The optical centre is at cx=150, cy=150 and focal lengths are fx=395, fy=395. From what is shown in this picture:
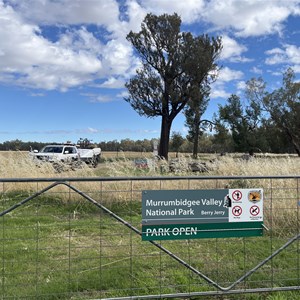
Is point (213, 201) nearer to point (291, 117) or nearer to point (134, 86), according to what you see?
point (134, 86)

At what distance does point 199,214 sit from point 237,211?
1.47 ft

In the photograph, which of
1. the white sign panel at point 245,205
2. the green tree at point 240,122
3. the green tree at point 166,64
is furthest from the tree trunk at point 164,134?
the white sign panel at point 245,205

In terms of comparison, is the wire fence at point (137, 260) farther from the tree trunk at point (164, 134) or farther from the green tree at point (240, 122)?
the green tree at point (240, 122)

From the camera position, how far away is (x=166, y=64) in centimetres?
3700

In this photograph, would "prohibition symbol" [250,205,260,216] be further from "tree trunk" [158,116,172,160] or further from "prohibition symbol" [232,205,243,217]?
"tree trunk" [158,116,172,160]

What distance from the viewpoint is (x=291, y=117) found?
5372cm

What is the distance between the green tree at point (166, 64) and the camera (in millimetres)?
36375

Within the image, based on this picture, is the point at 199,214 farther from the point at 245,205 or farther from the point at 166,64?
the point at 166,64

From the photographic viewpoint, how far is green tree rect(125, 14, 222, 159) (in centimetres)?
3638

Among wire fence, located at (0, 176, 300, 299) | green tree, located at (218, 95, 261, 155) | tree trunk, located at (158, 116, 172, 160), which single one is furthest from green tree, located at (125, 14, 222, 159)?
wire fence, located at (0, 176, 300, 299)

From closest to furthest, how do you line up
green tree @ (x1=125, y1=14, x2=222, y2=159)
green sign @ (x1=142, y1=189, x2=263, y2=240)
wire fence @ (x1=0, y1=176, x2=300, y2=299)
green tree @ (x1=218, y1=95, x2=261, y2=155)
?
green sign @ (x1=142, y1=189, x2=263, y2=240) < wire fence @ (x1=0, y1=176, x2=300, y2=299) < green tree @ (x1=125, y1=14, x2=222, y2=159) < green tree @ (x1=218, y1=95, x2=261, y2=155)

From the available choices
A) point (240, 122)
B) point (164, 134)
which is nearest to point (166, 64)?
point (164, 134)

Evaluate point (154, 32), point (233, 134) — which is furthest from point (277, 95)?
point (154, 32)

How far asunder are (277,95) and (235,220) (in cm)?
5317
